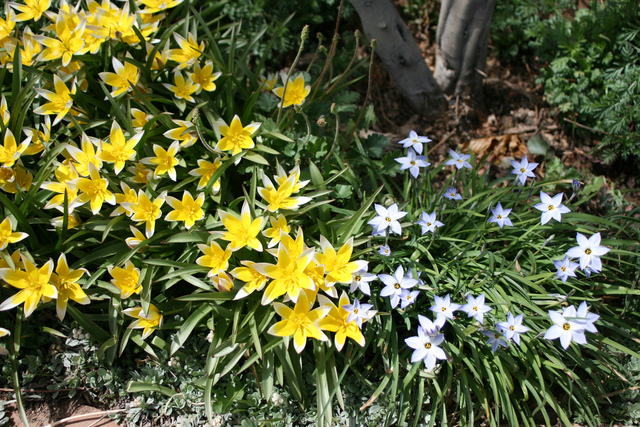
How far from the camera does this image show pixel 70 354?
2244 millimetres

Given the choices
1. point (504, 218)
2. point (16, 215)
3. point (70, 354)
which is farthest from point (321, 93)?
point (70, 354)

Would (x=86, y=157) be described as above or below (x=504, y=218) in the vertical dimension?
above

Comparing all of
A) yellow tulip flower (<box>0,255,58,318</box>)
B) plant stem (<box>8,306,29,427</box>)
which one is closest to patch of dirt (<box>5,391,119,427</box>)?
plant stem (<box>8,306,29,427</box>)

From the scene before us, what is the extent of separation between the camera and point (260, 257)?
2.17 meters

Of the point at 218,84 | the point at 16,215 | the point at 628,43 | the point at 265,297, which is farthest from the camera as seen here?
the point at 628,43

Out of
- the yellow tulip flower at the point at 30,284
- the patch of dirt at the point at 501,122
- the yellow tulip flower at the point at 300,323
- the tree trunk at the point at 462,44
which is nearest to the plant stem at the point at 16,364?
the yellow tulip flower at the point at 30,284

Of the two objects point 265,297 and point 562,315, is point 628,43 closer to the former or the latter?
point 562,315

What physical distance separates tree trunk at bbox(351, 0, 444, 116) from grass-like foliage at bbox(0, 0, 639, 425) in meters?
0.87

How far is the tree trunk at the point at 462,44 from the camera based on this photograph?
9.34ft

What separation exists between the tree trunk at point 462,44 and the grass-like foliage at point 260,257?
3.50 ft

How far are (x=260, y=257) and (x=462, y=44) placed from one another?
6.50ft

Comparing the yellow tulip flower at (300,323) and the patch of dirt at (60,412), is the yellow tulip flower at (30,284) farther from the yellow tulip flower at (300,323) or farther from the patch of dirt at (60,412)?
the yellow tulip flower at (300,323)

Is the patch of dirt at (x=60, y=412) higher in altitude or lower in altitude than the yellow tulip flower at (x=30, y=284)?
lower

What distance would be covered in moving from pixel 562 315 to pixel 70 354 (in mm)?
2193
